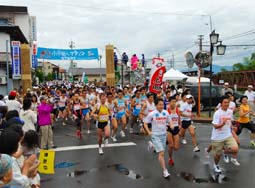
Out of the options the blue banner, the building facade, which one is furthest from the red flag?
the blue banner

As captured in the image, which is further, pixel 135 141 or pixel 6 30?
pixel 6 30

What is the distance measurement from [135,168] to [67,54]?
19784 mm

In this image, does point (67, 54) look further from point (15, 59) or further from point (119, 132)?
point (119, 132)

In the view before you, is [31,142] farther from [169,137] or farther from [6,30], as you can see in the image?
[6,30]

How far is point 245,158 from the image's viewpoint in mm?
8234

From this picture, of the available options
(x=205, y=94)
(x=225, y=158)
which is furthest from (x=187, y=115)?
(x=205, y=94)

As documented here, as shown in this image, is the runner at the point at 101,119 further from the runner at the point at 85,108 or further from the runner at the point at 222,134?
the runner at the point at 85,108

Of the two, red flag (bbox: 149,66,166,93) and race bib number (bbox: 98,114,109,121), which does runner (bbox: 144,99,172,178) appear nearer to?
race bib number (bbox: 98,114,109,121)

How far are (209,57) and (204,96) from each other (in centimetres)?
437

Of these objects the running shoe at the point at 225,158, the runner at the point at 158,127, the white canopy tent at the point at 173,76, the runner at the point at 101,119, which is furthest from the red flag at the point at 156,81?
the white canopy tent at the point at 173,76

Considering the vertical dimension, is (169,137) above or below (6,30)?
below

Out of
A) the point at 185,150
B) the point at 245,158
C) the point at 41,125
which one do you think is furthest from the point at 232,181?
the point at 41,125

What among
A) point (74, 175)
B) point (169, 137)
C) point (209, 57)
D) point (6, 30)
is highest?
point (6, 30)

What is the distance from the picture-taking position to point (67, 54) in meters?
26.1
